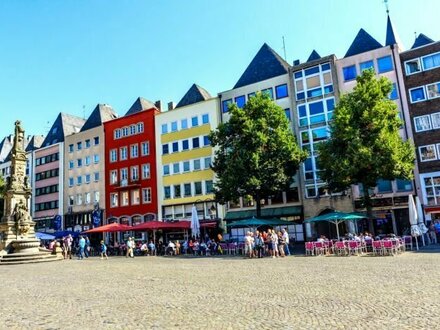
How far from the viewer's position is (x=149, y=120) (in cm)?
5222

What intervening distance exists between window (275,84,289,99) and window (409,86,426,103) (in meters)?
11.8

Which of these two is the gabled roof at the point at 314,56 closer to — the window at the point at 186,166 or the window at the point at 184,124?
the window at the point at 184,124

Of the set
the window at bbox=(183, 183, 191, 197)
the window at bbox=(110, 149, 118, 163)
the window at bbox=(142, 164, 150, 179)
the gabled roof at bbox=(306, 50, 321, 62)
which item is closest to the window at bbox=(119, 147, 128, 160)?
the window at bbox=(110, 149, 118, 163)

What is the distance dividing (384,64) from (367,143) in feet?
47.6

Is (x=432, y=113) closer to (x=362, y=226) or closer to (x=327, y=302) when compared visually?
(x=362, y=226)

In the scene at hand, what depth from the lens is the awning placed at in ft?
131

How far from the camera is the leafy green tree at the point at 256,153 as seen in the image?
32.7 m

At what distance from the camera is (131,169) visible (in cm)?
5262

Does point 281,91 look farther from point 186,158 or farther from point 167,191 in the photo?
point 167,191

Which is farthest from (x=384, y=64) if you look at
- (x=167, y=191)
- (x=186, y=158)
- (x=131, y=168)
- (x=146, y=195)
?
(x=131, y=168)

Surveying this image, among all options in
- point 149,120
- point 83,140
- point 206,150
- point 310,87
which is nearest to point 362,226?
point 310,87

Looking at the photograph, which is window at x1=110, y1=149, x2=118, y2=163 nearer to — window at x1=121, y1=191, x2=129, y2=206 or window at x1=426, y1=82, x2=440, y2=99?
window at x1=121, y1=191, x2=129, y2=206

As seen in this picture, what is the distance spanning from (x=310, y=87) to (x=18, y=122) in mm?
26763

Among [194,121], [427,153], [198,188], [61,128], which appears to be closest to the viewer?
[427,153]
